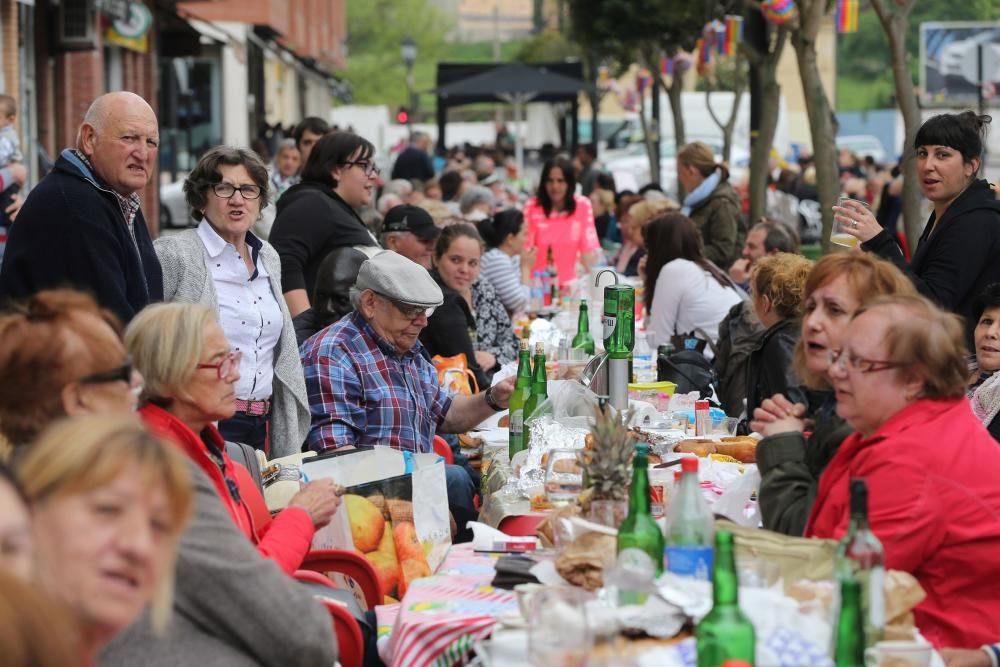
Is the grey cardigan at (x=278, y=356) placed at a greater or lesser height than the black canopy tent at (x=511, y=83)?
lesser

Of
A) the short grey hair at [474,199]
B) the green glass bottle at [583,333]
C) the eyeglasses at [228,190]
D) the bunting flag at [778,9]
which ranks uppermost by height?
the bunting flag at [778,9]

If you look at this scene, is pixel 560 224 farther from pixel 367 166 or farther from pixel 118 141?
pixel 118 141

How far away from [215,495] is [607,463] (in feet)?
3.36

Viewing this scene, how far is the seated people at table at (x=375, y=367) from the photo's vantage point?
18.6 feet

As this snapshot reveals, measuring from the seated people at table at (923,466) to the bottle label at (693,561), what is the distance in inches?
15.4

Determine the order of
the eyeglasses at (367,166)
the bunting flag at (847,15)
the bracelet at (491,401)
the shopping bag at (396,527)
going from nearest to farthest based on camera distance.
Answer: the shopping bag at (396,527)
the bracelet at (491,401)
the eyeglasses at (367,166)
the bunting flag at (847,15)

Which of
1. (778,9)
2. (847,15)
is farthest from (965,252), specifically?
(847,15)

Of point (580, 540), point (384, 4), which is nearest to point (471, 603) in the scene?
point (580, 540)

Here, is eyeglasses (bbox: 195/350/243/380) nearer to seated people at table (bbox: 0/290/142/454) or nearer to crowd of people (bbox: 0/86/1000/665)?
crowd of people (bbox: 0/86/1000/665)

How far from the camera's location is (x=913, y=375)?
3.52m

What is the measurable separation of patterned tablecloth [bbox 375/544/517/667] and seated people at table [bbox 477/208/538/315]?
589 centimetres

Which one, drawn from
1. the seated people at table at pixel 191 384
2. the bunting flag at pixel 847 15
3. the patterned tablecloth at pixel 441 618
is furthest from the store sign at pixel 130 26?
the patterned tablecloth at pixel 441 618

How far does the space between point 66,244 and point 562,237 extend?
7.60 meters

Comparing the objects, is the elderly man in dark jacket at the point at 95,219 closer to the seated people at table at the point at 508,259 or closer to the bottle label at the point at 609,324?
the bottle label at the point at 609,324
